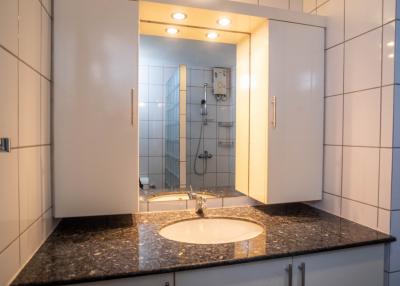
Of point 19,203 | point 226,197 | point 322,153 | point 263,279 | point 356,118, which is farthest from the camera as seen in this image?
point 226,197

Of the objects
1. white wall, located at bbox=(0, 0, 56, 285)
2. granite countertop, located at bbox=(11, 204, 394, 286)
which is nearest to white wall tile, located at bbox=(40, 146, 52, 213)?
white wall, located at bbox=(0, 0, 56, 285)

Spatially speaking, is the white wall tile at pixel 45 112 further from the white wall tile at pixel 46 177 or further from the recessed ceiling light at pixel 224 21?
the recessed ceiling light at pixel 224 21

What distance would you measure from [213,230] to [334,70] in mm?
952

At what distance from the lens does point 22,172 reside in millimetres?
770

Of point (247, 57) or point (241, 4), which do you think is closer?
point (241, 4)

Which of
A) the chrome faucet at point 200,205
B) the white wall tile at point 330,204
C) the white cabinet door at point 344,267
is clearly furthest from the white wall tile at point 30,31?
the white wall tile at point 330,204

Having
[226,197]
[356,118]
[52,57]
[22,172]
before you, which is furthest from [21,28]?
[356,118]

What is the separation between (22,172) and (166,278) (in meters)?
0.53

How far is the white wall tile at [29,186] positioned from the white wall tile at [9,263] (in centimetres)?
7

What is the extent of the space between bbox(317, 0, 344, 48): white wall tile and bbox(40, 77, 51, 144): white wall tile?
4.14ft

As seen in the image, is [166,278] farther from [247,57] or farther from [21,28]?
[247,57]

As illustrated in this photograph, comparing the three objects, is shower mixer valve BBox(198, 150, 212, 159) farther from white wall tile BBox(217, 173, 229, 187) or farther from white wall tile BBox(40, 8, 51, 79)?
white wall tile BBox(40, 8, 51, 79)

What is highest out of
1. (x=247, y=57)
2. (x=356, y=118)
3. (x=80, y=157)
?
(x=247, y=57)

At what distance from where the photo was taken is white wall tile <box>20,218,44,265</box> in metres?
0.77
